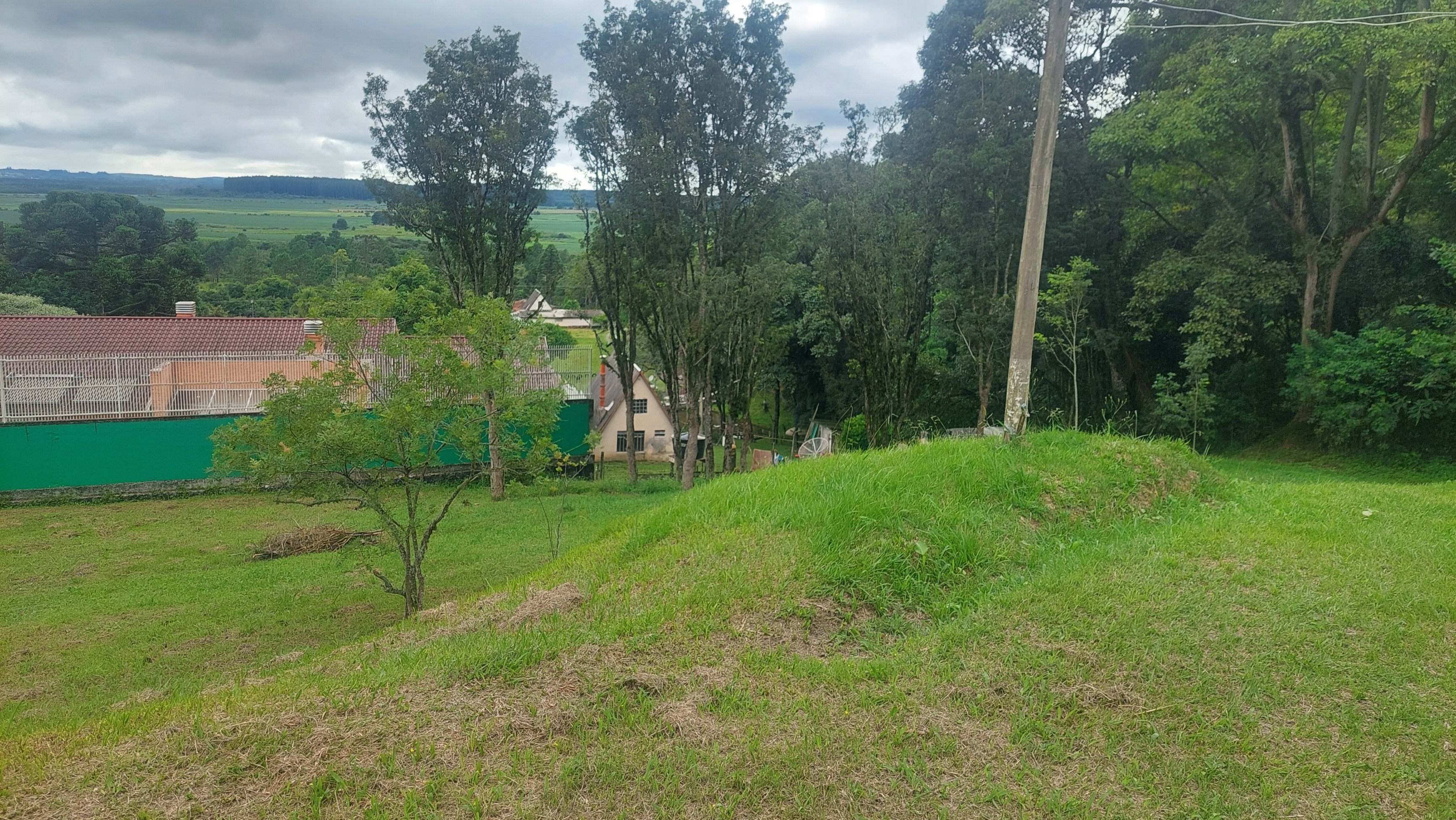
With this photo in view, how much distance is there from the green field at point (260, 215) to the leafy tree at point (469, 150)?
62286 millimetres

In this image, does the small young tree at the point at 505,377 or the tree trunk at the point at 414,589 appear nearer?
the tree trunk at the point at 414,589

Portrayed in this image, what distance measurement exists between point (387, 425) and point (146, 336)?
20.7 meters

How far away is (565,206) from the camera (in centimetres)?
2053

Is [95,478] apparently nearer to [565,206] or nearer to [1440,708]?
[565,206]

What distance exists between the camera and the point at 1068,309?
1881 cm

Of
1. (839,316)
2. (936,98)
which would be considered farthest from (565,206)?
(936,98)

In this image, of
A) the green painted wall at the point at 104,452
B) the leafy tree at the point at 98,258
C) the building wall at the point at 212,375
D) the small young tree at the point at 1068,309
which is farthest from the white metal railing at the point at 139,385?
the leafy tree at the point at 98,258

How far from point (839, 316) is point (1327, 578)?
58.0ft

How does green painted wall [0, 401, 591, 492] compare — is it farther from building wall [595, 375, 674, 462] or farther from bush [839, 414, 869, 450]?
building wall [595, 375, 674, 462]

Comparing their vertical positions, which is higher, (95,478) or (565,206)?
(565,206)

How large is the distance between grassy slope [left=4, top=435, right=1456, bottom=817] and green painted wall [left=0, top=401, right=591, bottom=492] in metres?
13.7

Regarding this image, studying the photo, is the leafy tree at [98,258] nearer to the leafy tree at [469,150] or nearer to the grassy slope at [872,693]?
the leafy tree at [469,150]

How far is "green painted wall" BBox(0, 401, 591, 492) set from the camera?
18.5 meters

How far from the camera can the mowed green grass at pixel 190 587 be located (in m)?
8.07
